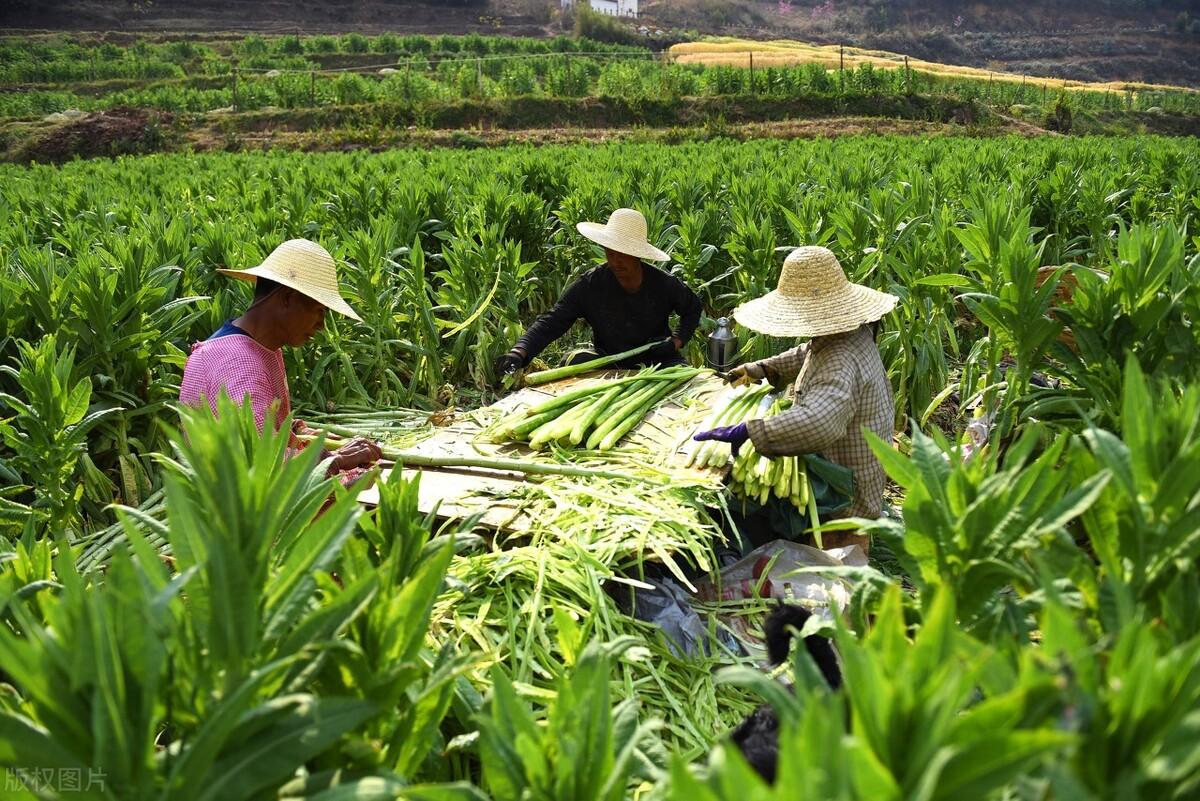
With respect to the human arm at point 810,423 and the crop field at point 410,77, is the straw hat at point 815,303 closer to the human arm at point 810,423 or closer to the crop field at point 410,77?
the human arm at point 810,423

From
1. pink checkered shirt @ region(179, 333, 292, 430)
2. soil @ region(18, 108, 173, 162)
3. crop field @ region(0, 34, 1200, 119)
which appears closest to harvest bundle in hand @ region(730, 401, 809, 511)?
pink checkered shirt @ region(179, 333, 292, 430)

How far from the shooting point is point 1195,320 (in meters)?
2.57

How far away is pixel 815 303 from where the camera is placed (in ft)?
10.1

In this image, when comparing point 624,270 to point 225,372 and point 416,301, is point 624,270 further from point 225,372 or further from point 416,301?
point 225,372

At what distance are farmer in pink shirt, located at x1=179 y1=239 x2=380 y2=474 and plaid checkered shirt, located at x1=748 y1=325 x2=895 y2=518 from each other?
1.45 m

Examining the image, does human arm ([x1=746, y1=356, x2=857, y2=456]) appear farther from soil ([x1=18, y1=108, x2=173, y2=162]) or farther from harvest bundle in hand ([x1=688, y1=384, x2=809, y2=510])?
soil ([x1=18, y1=108, x2=173, y2=162])

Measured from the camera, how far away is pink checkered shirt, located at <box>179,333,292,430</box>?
2924 millimetres

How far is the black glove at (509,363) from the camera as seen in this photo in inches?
170

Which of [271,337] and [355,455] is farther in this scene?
[271,337]

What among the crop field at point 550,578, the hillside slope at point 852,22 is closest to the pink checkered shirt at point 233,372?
the crop field at point 550,578

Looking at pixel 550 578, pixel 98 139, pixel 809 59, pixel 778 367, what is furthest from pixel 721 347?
pixel 809 59

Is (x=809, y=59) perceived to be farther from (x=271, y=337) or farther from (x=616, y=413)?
(x=271, y=337)

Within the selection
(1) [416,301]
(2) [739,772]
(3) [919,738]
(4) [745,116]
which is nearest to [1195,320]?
(3) [919,738]

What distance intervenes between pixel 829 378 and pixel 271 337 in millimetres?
2024
